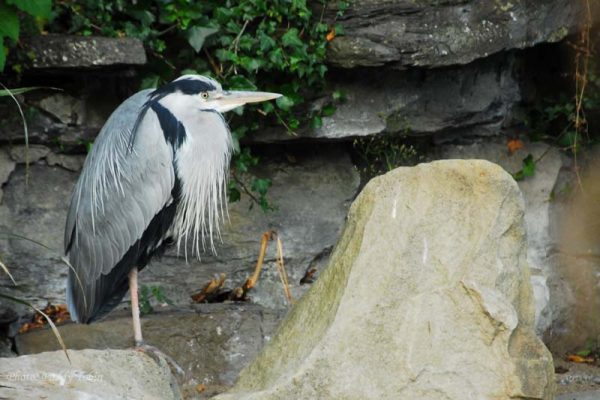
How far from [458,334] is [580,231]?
8.41ft

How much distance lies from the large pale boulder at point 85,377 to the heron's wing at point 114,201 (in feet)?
3.44

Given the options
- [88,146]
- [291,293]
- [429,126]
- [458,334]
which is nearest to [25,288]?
[88,146]

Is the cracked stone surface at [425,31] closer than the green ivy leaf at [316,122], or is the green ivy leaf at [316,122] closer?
the cracked stone surface at [425,31]

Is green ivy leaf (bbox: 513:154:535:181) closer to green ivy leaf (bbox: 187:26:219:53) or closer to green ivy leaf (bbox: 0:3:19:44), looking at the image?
green ivy leaf (bbox: 187:26:219:53)

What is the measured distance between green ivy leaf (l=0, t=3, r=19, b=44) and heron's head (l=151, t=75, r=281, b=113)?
0.66 m

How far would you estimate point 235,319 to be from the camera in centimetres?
529

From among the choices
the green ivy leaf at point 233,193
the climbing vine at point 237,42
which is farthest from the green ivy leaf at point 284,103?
the green ivy leaf at point 233,193

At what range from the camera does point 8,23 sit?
4.74 meters

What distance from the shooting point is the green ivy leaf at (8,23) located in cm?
473

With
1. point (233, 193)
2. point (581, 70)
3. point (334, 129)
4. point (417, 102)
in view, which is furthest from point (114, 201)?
point (581, 70)

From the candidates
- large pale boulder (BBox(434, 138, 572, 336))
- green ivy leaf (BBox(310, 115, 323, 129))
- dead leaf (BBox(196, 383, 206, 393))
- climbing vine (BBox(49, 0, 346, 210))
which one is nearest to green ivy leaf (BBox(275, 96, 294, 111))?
climbing vine (BBox(49, 0, 346, 210))

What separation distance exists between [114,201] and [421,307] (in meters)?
1.83

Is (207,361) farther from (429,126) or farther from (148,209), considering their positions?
(429,126)

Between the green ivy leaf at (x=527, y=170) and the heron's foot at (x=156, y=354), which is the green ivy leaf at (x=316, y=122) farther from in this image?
the heron's foot at (x=156, y=354)
